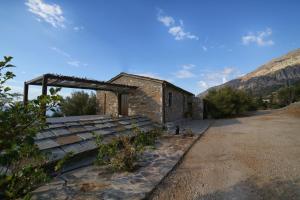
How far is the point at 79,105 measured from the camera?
1744 centimetres

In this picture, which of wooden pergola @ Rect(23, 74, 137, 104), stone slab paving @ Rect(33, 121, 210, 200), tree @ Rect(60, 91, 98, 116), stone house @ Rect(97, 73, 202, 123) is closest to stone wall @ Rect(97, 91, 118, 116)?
stone house @ Rect(97, 73, 202, 123)

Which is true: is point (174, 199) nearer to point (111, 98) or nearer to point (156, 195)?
point (156, 195)

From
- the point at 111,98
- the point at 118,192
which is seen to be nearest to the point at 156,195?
the point at 118,192

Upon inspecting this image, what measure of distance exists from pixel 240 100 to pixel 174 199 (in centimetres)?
2315

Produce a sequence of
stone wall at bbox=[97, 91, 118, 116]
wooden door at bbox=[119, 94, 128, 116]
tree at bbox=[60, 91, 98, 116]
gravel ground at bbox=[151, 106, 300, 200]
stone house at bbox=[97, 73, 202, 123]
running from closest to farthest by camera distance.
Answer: gravel ground at bbox=[151, 106, 300, 200], stone house at bbox=[97, 73, 202, 123], wooden door at bbox=[119, 94, 128, 116], stone wall at bbox=[97, 91, 118, 116], tree at bbox=[60, 91, 98, 116]

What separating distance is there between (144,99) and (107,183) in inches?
396

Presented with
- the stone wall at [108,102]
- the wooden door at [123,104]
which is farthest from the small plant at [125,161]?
the stone wall at [108,102]

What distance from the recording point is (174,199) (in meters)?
3.88

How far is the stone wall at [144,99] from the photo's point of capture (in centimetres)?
1376

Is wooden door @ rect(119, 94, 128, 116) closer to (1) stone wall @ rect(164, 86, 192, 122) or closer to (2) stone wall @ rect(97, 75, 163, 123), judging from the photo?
(2) stone wall @ rect(97, 75, 163, 123)

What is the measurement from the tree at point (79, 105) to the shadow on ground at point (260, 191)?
14492 mm

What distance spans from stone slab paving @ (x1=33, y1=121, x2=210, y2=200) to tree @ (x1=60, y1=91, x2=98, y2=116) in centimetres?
1225

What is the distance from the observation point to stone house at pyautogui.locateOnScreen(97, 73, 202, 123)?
1374 cm

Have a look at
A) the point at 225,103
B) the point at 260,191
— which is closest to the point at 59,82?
the point at 260,191
